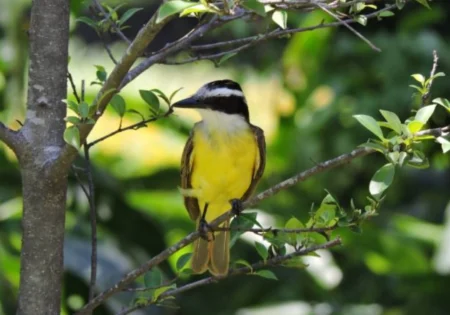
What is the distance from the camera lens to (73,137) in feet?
5.34

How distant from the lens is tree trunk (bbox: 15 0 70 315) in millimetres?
1797

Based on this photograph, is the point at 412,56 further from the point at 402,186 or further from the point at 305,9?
the point at 305,9

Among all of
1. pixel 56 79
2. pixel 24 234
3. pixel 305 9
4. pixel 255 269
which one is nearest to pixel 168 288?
pixel 255 269

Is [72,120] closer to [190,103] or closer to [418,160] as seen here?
[418,160]

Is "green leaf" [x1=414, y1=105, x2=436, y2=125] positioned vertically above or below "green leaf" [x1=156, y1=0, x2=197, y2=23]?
below

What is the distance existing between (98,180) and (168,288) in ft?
7.89

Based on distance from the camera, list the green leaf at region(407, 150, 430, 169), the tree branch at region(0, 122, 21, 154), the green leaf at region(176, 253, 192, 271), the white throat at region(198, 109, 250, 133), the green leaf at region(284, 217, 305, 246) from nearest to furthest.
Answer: the green leaf at region(407, 150, 430, 169), the tree branch at region(0, 122, 21, 154), the green leaf at region(284, 217, 305, 246), the green leaf at region(176, 253, 192, 271), the white throat at region(198, 109, 250, 133)

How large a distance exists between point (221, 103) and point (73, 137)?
1.25 metres

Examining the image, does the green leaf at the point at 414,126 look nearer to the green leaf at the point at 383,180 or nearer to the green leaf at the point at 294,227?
the green leaf at the point at 383,180

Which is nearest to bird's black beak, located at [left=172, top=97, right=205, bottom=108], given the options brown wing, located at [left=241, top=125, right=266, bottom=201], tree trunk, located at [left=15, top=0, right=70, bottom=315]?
brown wing, located at [left=241, top=125, right=266, bottom=201]

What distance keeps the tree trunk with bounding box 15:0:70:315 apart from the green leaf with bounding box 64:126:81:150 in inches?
5.8

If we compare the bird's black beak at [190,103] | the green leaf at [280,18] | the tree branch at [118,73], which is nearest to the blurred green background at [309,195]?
the bird's black beak at [190,103]

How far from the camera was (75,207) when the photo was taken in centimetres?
459

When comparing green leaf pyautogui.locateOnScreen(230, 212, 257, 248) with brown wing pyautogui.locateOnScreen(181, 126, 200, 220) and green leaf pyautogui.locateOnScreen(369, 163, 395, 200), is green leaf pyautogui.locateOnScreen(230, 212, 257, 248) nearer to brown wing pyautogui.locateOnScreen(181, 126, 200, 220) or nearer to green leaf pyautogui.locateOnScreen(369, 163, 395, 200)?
green leaf pyautogui.locateOnScreen(369, 163, 395, 200)
